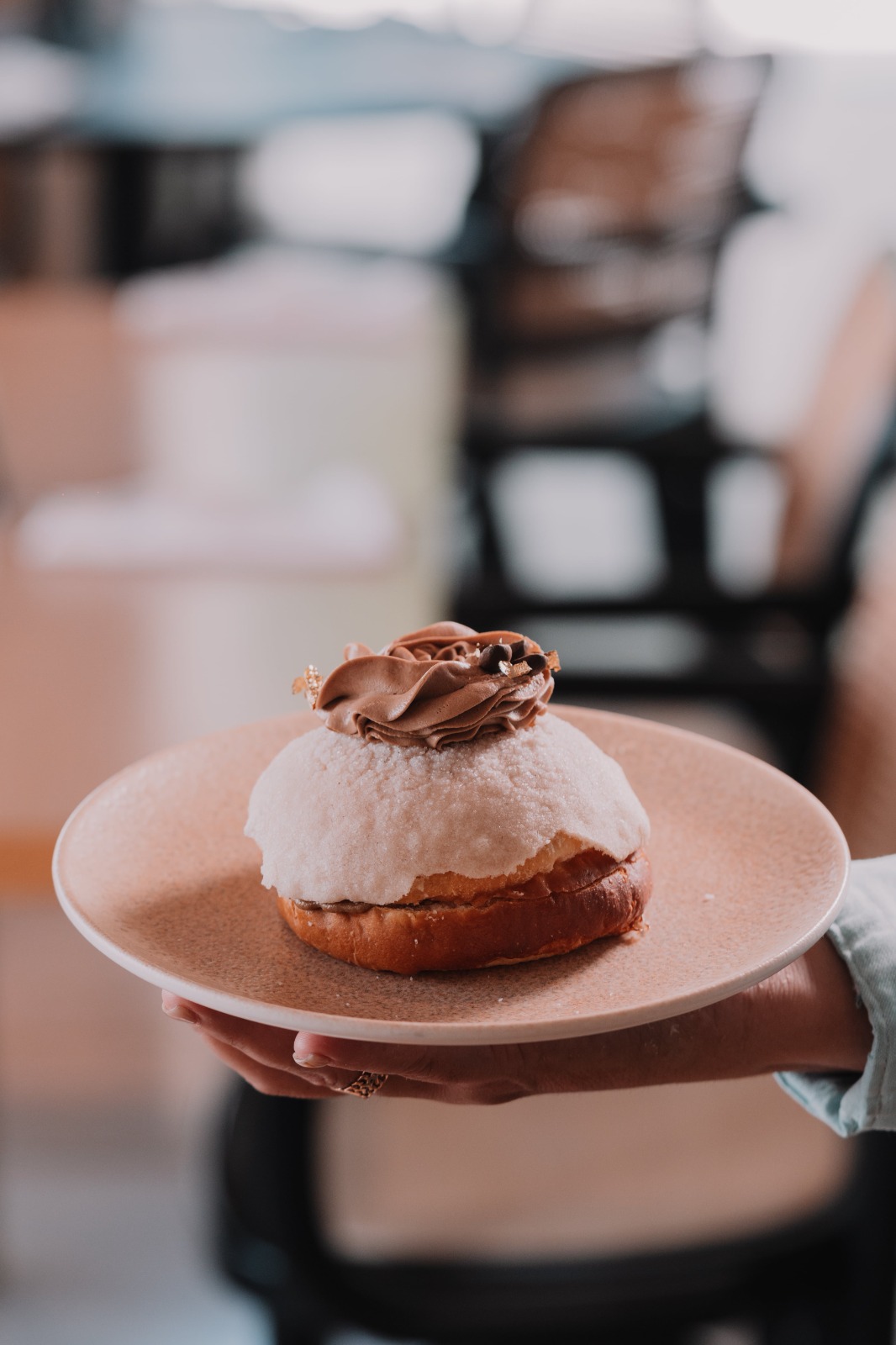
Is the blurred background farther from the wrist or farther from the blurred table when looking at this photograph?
the wrist

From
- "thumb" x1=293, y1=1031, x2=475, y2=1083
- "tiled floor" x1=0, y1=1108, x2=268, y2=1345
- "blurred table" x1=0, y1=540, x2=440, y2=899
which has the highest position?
"thumb" x1=293, y1=1031, x2=475, y2=1083

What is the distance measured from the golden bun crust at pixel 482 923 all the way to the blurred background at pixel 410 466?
0.59 metres

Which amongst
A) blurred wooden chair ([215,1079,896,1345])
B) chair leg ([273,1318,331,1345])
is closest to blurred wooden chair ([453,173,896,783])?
blurred wooden chair ([215,1079,896,1345])

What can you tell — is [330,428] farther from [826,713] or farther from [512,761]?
[512,761]

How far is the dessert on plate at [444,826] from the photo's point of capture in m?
0.62

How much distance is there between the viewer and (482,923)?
2.03 ft

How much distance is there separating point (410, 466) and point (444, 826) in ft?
5.98

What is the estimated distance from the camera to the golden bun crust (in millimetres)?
616

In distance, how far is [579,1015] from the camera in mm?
534

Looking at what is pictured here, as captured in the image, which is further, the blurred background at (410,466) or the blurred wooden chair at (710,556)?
the blurred wooden chair at (710,556)

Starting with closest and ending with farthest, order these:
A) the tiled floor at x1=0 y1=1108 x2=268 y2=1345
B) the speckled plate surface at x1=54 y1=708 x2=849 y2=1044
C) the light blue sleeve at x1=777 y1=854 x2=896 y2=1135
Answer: the speckled plate surface at x1=54 y1=708 x2=849 y2=1044 < the light blue sleeve at x1=777 y1=854 x2=896 y2=1135 < the tiled floor at x1=0 y1=1108 x2=268 y2=1345

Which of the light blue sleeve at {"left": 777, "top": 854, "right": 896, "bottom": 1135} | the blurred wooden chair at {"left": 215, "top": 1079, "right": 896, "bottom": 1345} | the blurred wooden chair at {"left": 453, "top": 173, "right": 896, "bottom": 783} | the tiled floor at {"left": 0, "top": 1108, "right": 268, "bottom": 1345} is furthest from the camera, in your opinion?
the tiled floor at {"left": 0, "top": 1108, "right": 268, "bottom": 1345}

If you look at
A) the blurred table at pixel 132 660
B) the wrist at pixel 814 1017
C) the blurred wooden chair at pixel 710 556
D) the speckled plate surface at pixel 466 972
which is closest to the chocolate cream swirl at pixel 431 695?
the speckled plate surface at pixel 466 972

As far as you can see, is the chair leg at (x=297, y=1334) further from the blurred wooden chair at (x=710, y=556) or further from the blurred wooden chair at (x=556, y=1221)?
the blurred wooden chair at (x=710, y=556)
